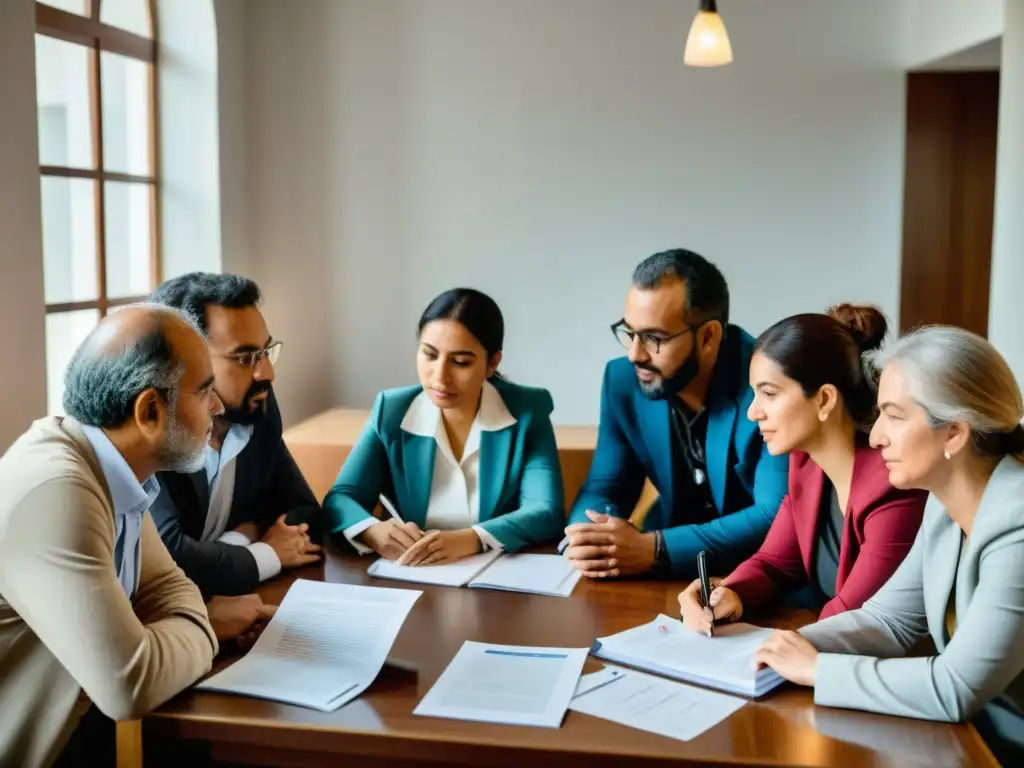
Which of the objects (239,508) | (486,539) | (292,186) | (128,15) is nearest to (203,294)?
(239,508)

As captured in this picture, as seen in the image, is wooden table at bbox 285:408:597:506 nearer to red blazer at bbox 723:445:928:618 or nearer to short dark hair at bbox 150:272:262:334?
short dark hair at bbox 150:272:262:334

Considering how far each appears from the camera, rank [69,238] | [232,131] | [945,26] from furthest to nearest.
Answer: [232,131] → [945,26] → [69,238]

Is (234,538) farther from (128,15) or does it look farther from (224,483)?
(128,15)

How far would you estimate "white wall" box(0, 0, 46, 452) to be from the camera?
293 centimetres

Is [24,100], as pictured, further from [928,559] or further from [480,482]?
[928,559]

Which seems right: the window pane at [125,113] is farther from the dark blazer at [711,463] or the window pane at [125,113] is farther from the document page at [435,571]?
the document page at [435,571]

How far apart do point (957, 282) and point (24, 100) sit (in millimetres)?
3703

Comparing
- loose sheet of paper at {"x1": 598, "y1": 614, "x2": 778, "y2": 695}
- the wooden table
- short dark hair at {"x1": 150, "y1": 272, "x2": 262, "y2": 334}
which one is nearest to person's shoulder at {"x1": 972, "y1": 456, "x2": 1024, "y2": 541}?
loose sheet of paper at {"x1": 598, "y1": 614, "x2": 778, "y2": 695}

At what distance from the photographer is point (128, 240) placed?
4.21 m

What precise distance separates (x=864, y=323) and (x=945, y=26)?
2305 mm

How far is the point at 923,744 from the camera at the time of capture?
1.44 meters

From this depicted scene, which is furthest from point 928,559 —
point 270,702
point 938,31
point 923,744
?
point 938,31

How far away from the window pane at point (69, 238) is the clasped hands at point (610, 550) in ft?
7.26

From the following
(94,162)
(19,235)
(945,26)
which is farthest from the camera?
(945,26)
